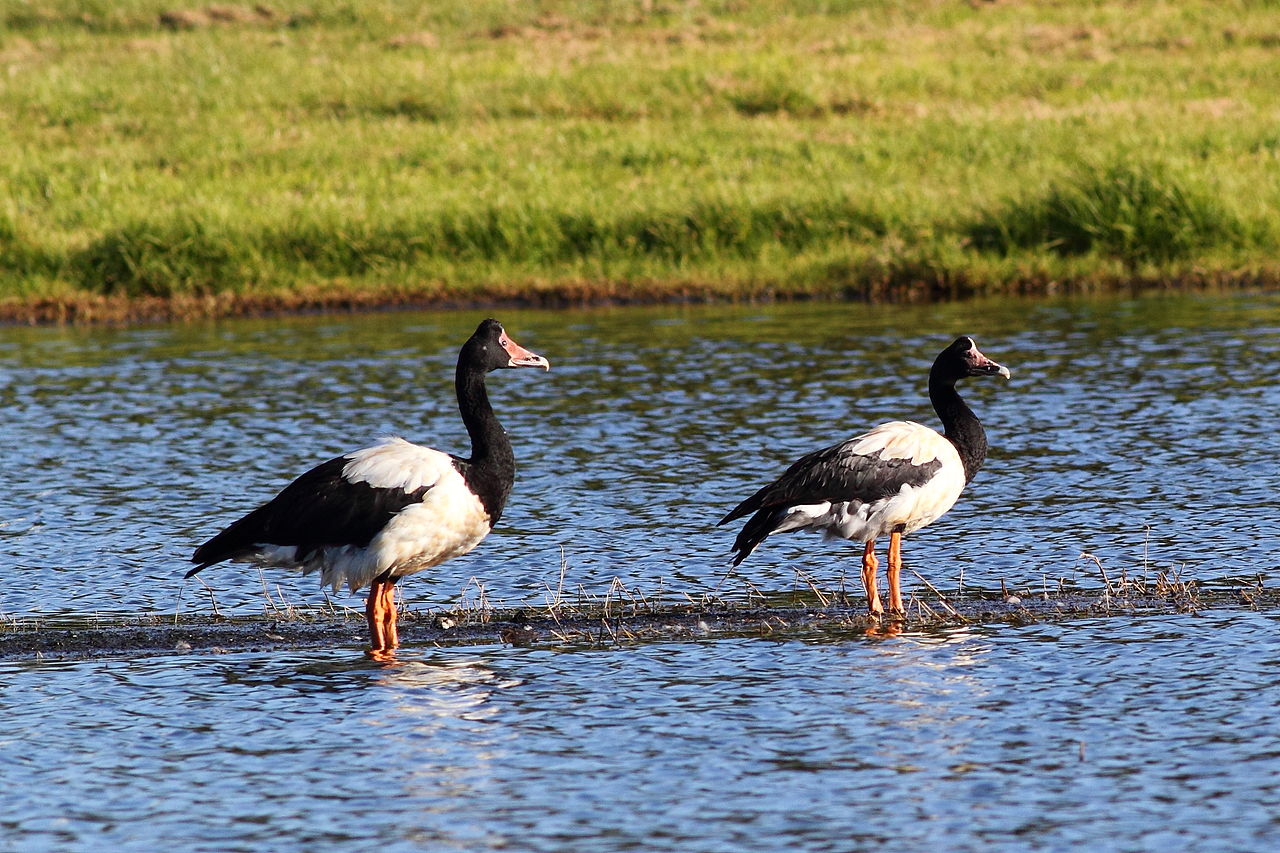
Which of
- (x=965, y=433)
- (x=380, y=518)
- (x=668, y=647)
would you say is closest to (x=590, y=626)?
(x=668, y=647)

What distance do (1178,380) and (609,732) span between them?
1204 centimetres

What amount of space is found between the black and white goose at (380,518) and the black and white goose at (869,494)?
59.9 inches

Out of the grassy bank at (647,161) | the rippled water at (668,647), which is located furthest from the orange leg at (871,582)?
the grassy bank at (647,161)

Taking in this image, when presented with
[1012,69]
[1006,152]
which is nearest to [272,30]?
[1012,69]

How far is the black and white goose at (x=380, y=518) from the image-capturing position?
10.5m

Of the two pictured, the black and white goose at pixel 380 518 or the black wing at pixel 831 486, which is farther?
the black wing at pixel 831 486

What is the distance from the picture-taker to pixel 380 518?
1045 centimetres

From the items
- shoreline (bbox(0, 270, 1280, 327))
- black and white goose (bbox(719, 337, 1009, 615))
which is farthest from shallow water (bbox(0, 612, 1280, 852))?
shoreline (bbox(0, 270, 1280, 327))

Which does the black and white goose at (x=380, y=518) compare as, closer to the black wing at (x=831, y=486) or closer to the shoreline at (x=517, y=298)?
the black wing at (x=831, y=486)

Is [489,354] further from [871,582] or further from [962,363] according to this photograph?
[962,363]

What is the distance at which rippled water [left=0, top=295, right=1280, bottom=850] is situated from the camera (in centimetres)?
776

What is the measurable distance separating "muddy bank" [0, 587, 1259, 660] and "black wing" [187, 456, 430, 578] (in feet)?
1.71

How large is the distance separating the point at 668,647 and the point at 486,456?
1560mm

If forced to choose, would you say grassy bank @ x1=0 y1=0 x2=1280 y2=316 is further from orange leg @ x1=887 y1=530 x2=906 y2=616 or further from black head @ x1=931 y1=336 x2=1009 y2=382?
orange leg @ x1=887 y1=530 x2=906 y2=616
